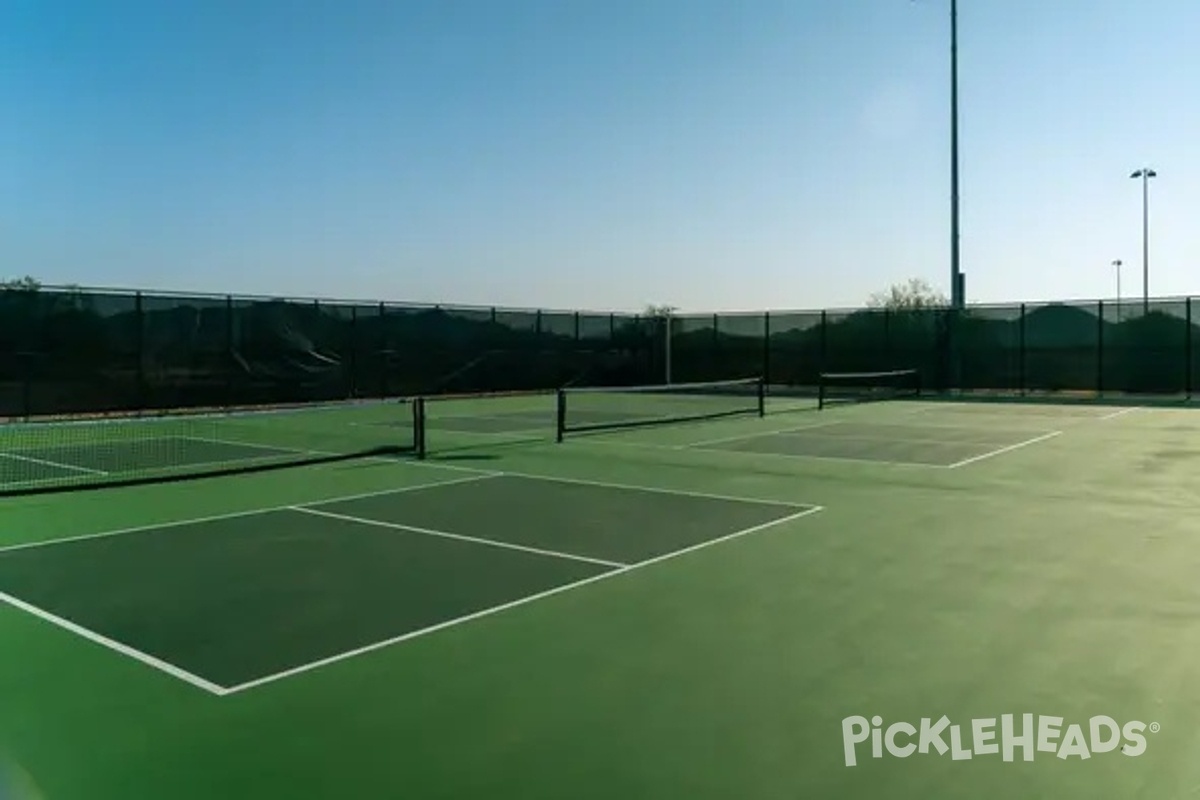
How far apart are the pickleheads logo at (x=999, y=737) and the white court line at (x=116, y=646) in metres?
2.39

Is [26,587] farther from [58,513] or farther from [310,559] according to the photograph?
[58,513]

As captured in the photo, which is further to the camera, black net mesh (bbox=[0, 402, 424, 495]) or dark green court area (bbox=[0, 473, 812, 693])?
black net mesh (bbox=[0, 402, 424, 495])

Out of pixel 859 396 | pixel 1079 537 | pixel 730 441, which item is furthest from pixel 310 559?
pixel 859 396

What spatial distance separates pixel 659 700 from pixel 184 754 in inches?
63.9

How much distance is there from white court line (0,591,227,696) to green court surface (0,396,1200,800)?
2cm

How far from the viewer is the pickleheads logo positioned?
3.10m

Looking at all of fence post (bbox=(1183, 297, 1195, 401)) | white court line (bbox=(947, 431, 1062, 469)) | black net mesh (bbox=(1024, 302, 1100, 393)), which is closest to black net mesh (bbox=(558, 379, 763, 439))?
white court line (bbox=(947, 431, 1062, 469))

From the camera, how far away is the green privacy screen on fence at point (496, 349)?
1703 centimetres

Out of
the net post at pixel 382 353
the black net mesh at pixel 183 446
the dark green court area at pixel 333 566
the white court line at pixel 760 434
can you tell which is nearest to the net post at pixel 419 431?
the black net mesh at pixel 183 446

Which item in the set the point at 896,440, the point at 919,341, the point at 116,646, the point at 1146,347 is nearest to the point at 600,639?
the point at 116,646

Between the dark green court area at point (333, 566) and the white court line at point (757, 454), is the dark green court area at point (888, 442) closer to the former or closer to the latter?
the white court line at point (757, 454)

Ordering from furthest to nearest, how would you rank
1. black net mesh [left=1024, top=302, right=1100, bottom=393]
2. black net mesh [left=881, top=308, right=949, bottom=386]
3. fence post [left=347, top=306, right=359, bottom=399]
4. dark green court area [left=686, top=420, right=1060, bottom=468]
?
black net mesh [left=881, top=308, right=949, bottom=386], black net mesh [left=1024, top=302, right=1100, bottom=393], fence post [left=347, top=306, right=359, bottom=399], dark green court area [left=686, top=420, right=1060, bottom=468]

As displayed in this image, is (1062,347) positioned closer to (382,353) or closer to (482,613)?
(382,353)

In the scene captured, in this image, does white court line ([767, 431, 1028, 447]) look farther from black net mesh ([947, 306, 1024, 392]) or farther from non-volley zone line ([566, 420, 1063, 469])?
black net mesh ([947, 306, 1024, 392])
